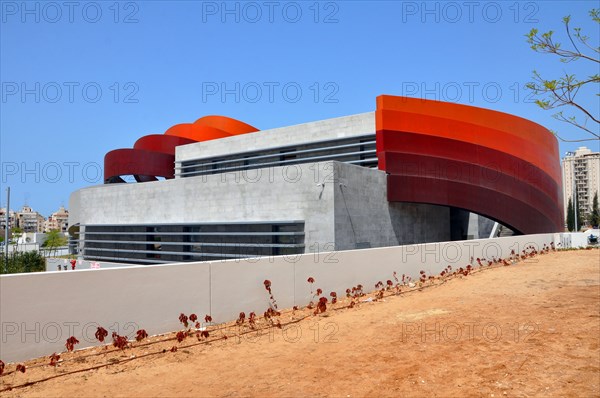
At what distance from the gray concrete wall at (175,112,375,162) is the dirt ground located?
56.2 ft

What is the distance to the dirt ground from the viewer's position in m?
5.66

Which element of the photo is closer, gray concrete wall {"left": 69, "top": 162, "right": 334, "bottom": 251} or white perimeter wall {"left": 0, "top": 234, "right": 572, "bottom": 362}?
white perimeter wall {"left": 0, "top": 234, "right": 572, "bottom": 362}

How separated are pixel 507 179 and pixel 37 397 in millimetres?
30031

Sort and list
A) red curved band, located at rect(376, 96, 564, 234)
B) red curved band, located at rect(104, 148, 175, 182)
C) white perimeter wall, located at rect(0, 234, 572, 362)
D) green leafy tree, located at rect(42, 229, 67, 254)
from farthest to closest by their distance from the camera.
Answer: green leafy tree, located at rect(42, 229, 67, 254) < red curved band, located at rect(104, 148, 175, 182) < red curved band, located at rect(376, 96, 564, 234) < white perimeter wall, located at rect(0, 234, 572, 362)

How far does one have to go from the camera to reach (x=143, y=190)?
87.0 feet

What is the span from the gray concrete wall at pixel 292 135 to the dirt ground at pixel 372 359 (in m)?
17.1

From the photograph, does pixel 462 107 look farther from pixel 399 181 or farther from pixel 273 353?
pixel 273 353

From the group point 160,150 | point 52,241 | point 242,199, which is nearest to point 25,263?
point 160,150

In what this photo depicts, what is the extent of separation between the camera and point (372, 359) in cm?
677

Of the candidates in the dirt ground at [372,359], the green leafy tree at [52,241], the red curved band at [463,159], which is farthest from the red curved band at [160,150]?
the dirt ground at [372,359]

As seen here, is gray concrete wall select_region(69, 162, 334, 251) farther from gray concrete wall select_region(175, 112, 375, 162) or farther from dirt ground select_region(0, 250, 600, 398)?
dirt ground select_region(0, 250, 600, 398)

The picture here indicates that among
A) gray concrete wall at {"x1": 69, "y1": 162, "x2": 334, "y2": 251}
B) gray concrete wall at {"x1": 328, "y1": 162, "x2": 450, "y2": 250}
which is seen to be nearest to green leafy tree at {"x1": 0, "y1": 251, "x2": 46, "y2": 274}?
gray concrete wall at {"x1": 69, "y1": 162, "x2": 334, "y2": 251}

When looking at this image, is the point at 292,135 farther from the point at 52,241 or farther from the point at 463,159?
the point at 52,241

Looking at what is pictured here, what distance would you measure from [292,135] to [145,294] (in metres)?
21.5
